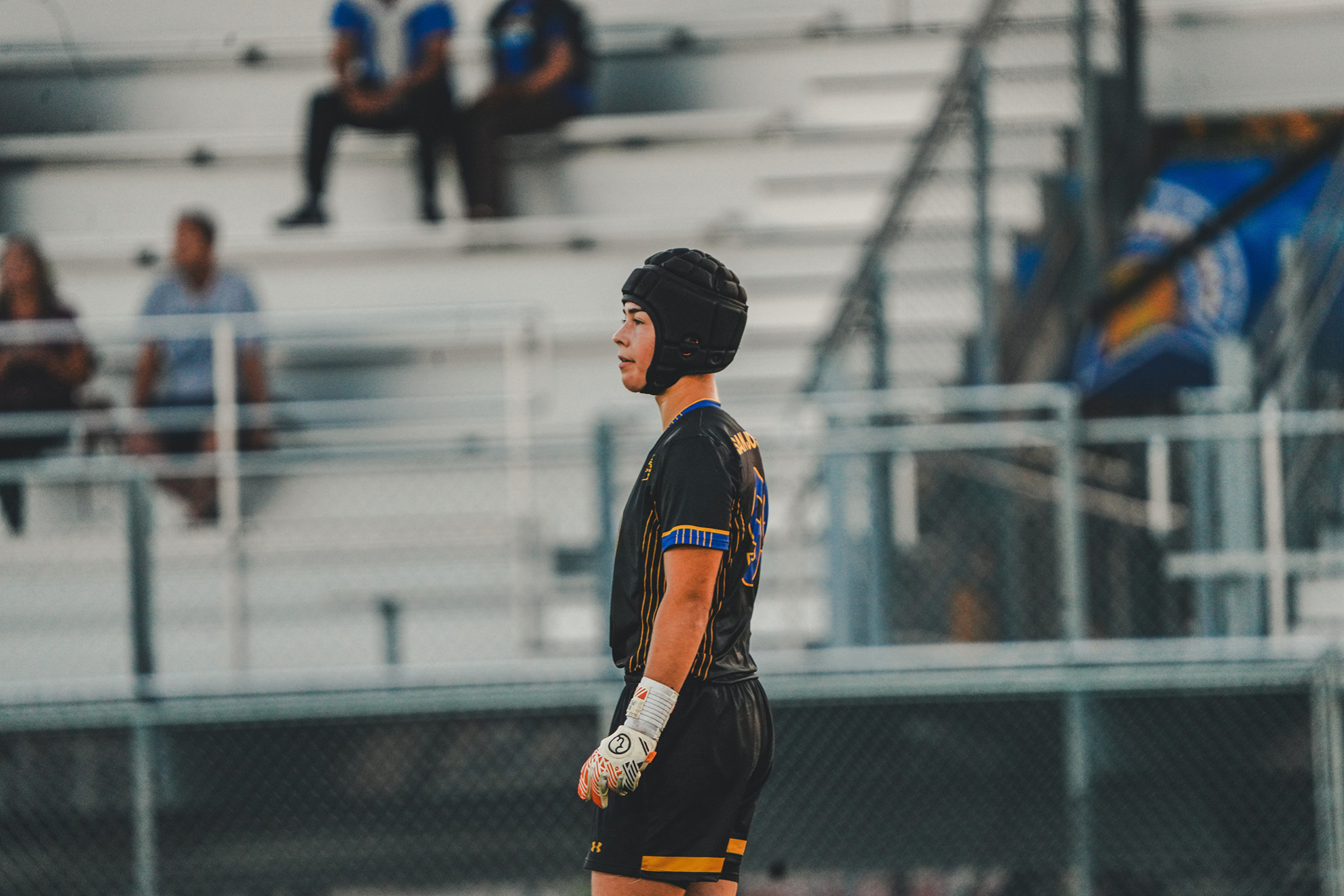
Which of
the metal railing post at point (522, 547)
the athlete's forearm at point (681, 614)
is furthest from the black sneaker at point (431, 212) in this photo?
the athlete's forearm at point (681, 614)

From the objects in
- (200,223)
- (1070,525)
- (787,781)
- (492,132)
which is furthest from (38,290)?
(1070,525)

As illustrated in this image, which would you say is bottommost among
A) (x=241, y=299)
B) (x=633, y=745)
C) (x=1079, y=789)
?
(x=1079, y=789)

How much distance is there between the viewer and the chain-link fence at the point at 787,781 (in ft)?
22.5

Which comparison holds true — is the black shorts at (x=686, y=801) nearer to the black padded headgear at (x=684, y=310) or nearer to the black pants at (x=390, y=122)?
the black padded headgear at (x=684, y=310)

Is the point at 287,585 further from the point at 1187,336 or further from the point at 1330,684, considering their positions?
the point at 1187,336

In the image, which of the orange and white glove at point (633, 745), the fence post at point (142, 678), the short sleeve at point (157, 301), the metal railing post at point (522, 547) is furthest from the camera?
the short sleeve at point (157, 301)

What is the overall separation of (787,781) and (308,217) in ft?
17.0

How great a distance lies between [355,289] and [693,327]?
8.03 metres

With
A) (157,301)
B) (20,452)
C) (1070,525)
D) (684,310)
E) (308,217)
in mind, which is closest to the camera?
(684,310)

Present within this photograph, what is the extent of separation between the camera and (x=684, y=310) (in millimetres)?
3238

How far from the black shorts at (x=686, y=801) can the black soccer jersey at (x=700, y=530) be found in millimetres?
73

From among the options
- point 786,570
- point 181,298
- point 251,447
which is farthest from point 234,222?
point 786,570

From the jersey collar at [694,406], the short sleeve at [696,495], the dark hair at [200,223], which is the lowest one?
the short sleeve at [696,495]

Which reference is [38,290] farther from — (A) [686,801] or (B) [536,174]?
(A) [686,801]
